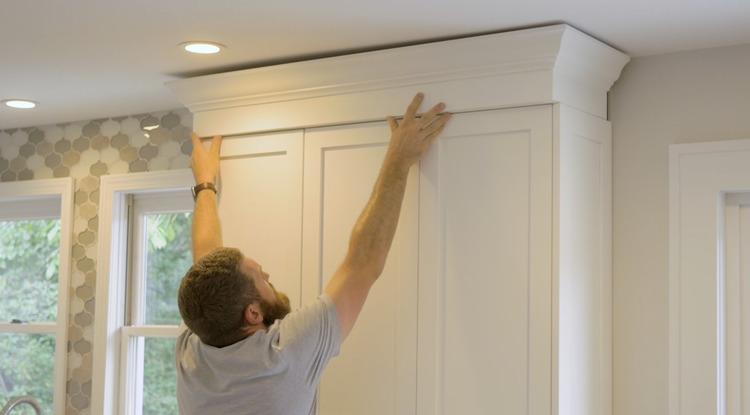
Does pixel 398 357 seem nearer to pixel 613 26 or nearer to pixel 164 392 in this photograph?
pixel 613 26

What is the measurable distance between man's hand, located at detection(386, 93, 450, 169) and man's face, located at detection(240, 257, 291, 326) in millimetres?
552

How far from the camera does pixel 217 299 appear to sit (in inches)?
92.0

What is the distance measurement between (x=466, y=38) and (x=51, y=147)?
2.27 meters

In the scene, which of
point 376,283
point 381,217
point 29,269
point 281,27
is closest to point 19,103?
point 29,269

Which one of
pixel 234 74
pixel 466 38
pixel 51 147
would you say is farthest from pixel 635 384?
pixel 51 147

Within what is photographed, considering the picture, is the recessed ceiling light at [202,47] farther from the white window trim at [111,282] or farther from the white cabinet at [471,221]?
the white window trim at [111,282]

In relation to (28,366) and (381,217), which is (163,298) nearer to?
(28,366)

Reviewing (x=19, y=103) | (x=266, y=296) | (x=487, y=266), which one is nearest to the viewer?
(x=266, y=296)

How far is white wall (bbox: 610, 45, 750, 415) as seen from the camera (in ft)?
9.61

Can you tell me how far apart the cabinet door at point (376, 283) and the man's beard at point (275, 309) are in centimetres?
45

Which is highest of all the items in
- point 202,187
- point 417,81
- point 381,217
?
point 417,81

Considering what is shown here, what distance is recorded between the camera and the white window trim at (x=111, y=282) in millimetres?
4062

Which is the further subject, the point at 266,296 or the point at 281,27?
the point at 281,27

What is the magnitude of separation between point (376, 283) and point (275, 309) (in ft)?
1.74
